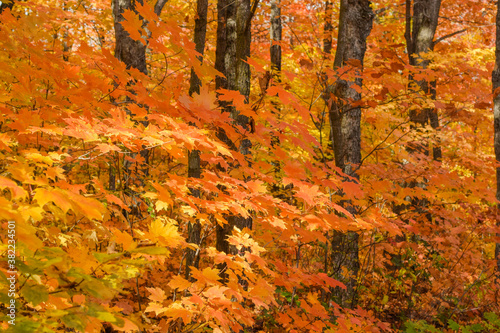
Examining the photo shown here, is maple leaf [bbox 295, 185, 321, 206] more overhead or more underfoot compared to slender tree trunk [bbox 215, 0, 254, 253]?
more underfoot

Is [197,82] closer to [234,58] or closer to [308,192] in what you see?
[234,58]

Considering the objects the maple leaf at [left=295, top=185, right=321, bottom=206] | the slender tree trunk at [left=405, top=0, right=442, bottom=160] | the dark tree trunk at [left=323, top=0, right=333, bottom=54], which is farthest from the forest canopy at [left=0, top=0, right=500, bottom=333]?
the dark tree trunk at [left=323, top=0, right=333, bottom=54]

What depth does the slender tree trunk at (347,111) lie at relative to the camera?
4.65 meters

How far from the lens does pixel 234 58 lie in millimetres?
4066

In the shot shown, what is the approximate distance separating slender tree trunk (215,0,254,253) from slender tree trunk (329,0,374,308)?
1.50m

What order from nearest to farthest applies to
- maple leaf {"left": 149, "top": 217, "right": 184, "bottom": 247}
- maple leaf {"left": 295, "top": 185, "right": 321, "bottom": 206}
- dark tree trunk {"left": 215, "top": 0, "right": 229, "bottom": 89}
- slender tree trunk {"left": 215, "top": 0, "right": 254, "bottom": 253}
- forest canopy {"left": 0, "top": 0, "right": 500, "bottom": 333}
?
forest canopy {"left": 0, "top": 0, "right": 500, "bottom": 333}
maple leaf {"left": 149, "top": 217, "right": 184, "bottom": 247}
maple leaf {"left": 295, "top": 185, "right": 321, "bottom": 206}
slender tree trunk {"left": 215, "top": 0, "right": 254, "bottom": 253}
dark tree trunk {"left": 215, "top": 0, "right": 229, "bottom": 89}

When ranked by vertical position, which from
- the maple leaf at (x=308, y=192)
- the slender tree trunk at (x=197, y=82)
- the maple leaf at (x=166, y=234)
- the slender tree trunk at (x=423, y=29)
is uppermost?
the slender tree trunk at (x=423, y=29)

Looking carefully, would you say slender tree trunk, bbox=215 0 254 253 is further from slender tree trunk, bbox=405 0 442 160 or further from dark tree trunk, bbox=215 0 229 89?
slender tree trunk, bbox=405 0 442 160

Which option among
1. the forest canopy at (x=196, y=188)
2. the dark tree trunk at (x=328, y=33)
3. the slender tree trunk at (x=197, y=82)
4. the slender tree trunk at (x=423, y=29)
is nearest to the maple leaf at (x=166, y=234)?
the forest canopy at (x=196, y=188)

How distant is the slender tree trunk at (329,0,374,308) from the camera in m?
4.65

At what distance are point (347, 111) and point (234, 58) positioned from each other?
175 centimetres

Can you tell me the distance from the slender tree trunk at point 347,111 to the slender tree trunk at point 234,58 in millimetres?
1497

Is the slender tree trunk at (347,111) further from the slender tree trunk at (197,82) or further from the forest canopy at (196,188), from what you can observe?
the slender tree trunk at (197,82)

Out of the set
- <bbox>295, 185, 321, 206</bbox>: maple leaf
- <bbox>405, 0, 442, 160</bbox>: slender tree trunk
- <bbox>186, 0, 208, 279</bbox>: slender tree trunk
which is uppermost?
<bbox>405, 0, 442, 160</bbox>: slender tree trunk
